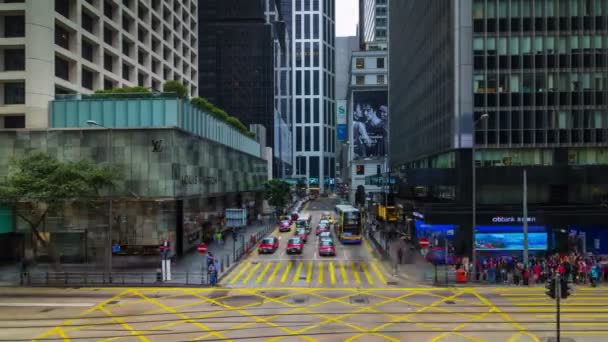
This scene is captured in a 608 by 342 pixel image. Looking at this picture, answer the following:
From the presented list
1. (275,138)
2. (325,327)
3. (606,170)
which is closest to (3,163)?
(325,327)

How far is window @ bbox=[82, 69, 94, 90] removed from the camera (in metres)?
49.2

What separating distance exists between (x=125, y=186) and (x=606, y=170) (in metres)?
38.9

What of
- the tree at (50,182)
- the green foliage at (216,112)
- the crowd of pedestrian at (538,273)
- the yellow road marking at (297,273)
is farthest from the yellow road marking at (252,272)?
the green foliage at (216,112)

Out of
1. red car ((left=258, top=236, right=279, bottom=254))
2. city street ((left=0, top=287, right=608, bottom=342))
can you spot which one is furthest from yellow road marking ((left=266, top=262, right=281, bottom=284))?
red car ((left=258, top=236, right=279, bottom=254))

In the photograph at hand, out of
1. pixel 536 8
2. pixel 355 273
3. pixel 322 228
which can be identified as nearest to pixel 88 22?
pixel 322 228

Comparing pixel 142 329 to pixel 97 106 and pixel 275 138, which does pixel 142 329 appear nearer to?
pixel 97 106

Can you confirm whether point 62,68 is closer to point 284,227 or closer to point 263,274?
point 263,274

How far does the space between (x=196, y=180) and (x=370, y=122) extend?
69511 mm

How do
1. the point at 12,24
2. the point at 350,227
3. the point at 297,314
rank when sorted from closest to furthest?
the point at 297,314 < the point at 12,24 < the point at 350,227

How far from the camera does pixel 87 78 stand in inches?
1972

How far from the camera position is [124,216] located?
39469 mm

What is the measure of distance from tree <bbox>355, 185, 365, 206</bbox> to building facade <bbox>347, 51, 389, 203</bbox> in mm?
1346

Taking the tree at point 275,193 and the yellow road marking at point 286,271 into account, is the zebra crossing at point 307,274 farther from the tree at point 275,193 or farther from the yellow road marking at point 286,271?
the tree at point 275,193

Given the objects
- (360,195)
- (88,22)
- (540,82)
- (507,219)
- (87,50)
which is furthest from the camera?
(360,195)
